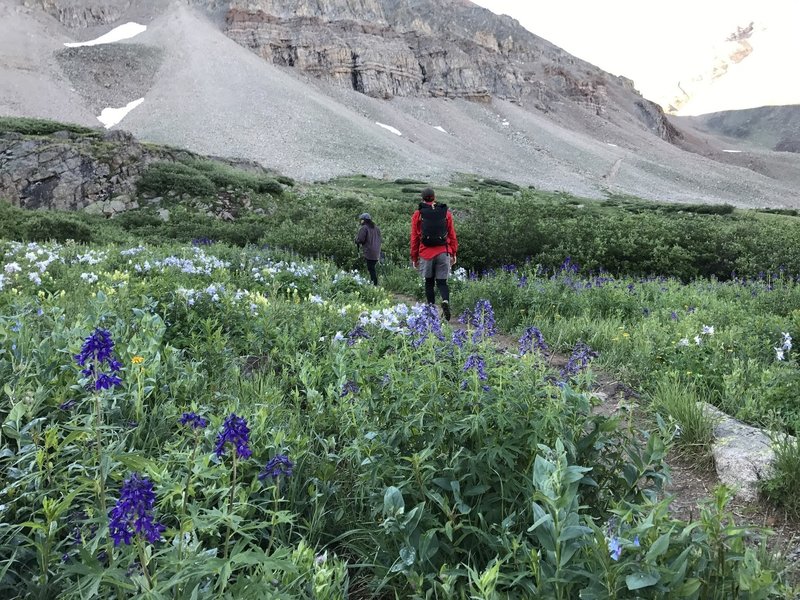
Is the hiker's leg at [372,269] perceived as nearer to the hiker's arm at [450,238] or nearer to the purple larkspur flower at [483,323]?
the hiker's arm at [450,238]

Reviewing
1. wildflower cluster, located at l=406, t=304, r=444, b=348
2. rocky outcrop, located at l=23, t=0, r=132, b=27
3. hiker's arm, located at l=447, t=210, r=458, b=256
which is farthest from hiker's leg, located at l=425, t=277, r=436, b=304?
rocky outcrop, located at l=23, t=0, r=132, b=27

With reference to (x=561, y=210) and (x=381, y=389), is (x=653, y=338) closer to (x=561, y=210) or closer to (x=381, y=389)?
(x=381, y=389)

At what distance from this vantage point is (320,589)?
1.97 meters

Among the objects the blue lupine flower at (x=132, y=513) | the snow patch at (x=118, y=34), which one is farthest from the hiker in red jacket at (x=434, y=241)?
the snow patch at (x=118, y=34)

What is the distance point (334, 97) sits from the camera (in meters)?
107

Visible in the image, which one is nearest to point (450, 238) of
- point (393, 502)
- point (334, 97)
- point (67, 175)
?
point (393, 502)

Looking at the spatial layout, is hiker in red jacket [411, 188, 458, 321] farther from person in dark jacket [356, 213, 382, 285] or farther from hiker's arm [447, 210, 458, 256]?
person in dark jacket [356, 213, 382, 285]

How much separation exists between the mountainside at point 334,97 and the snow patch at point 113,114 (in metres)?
0.85

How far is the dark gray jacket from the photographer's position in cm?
1256

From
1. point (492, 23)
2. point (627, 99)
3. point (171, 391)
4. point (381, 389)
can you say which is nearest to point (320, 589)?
point (381, 389)

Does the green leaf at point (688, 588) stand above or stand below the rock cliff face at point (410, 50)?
below

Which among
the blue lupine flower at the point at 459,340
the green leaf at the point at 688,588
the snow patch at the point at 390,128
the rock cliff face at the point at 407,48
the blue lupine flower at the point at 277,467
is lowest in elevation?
the snow patch at the point at 390,128

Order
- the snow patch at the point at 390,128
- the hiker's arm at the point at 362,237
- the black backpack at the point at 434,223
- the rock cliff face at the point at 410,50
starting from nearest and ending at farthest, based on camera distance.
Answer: the black backpack at the point at 434,223, the hiker's arm at the point at 362,237, the snow patch at the point at 390,128, the rock cliff face at the point at 410,50

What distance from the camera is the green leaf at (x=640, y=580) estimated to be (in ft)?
5.57
